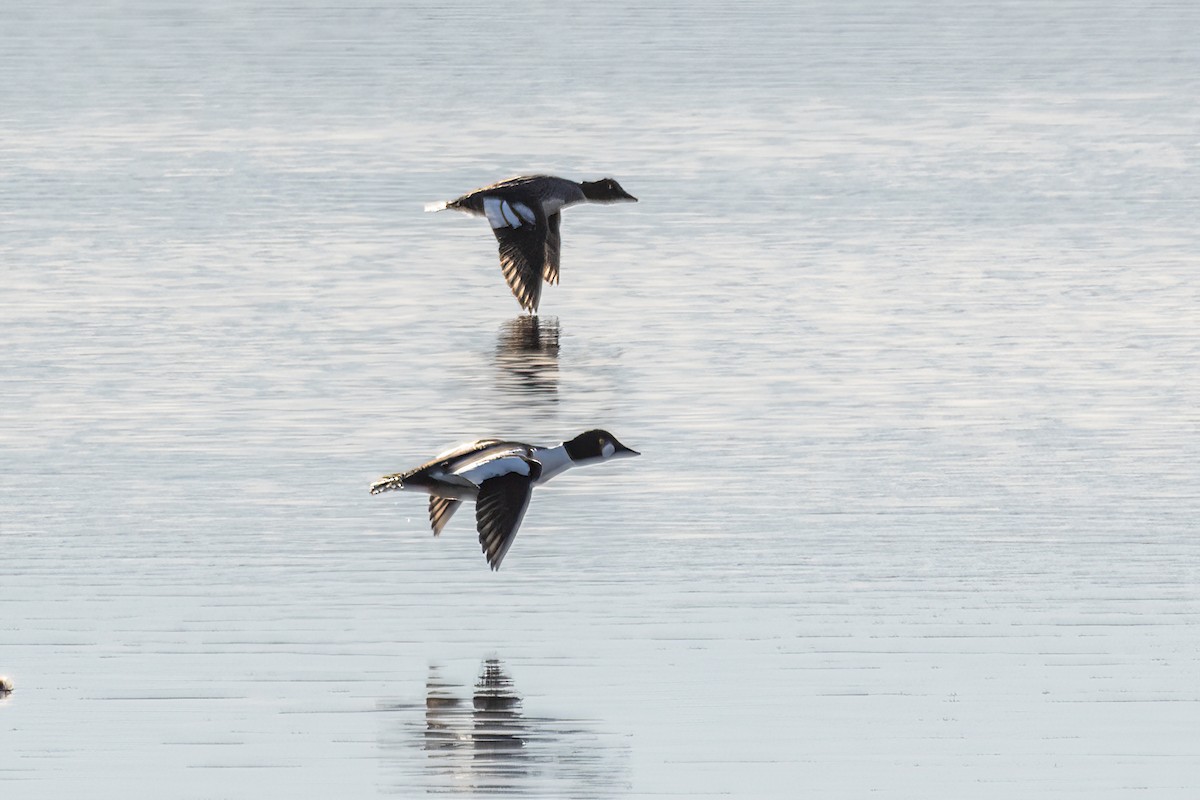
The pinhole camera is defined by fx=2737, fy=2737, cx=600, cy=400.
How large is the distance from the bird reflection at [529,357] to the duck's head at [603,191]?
170 cm

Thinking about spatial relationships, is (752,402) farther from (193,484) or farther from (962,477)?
(193,484)

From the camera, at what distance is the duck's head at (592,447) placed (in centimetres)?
1659

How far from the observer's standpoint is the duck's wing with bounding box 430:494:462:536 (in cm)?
1600

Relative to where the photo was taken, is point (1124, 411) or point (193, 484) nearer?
point (193, 484)

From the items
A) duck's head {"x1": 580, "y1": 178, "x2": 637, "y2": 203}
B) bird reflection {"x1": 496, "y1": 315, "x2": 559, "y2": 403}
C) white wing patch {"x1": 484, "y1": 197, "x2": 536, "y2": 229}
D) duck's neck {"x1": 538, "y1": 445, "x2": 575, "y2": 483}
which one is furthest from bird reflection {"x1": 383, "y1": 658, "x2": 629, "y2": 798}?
duck's head {"x1": 580, "y1": 178, "x2": 637, "y2": 203}

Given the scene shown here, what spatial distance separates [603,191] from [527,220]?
2083 millimetres

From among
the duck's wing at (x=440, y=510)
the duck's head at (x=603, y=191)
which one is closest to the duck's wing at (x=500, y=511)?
the duck's wing at (x=440, y=510)

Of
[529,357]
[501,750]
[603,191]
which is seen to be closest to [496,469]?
[501,750]

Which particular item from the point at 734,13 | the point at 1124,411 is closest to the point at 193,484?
the point at 1124,411

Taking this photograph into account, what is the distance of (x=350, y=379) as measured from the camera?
71.3ft

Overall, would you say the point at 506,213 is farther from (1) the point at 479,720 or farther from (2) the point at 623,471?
(1) the point at 479,720

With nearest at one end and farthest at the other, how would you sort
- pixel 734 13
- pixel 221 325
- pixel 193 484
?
pixel 193 484 < pixel 221 325 < pixel 734 13

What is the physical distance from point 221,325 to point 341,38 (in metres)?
45.6

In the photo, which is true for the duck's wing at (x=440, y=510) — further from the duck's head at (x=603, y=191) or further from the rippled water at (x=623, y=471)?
the duck's head at (x=603, y=191)
